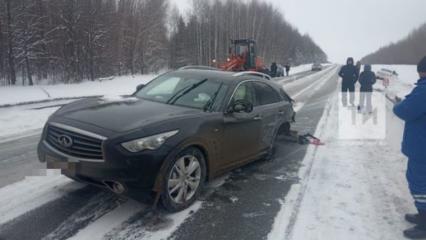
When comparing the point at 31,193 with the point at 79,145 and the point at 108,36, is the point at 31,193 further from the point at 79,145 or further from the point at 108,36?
the point at 108,36

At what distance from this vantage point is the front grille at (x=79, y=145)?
142 inches

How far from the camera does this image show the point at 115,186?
12.0ft

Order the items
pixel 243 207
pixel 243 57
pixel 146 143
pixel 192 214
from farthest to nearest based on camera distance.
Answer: pixel 243 57 → pixel 243 207 → pixel 192 214 → pixel 146 143

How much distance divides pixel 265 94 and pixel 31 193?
145 inches

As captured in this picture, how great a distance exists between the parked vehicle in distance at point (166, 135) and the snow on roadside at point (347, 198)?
3.34 ft

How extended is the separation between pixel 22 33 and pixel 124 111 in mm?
22756

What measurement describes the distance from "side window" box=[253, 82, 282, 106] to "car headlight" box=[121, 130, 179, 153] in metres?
2.24

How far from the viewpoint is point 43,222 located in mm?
3646

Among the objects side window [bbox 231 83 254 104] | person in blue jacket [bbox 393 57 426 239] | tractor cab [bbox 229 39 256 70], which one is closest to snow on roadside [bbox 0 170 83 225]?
side window [bbox 231 83 254 104]

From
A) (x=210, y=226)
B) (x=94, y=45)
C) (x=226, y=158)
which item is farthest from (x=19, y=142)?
(x=94, y=45)

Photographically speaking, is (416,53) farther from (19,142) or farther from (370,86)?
(19,142)

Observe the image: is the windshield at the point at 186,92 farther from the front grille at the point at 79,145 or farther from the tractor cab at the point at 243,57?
the tractor cab at the point at 243,57

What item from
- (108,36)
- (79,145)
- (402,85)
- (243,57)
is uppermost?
(108,36)

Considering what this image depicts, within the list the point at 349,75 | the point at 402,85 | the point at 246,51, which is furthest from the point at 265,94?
the point at 402,85
